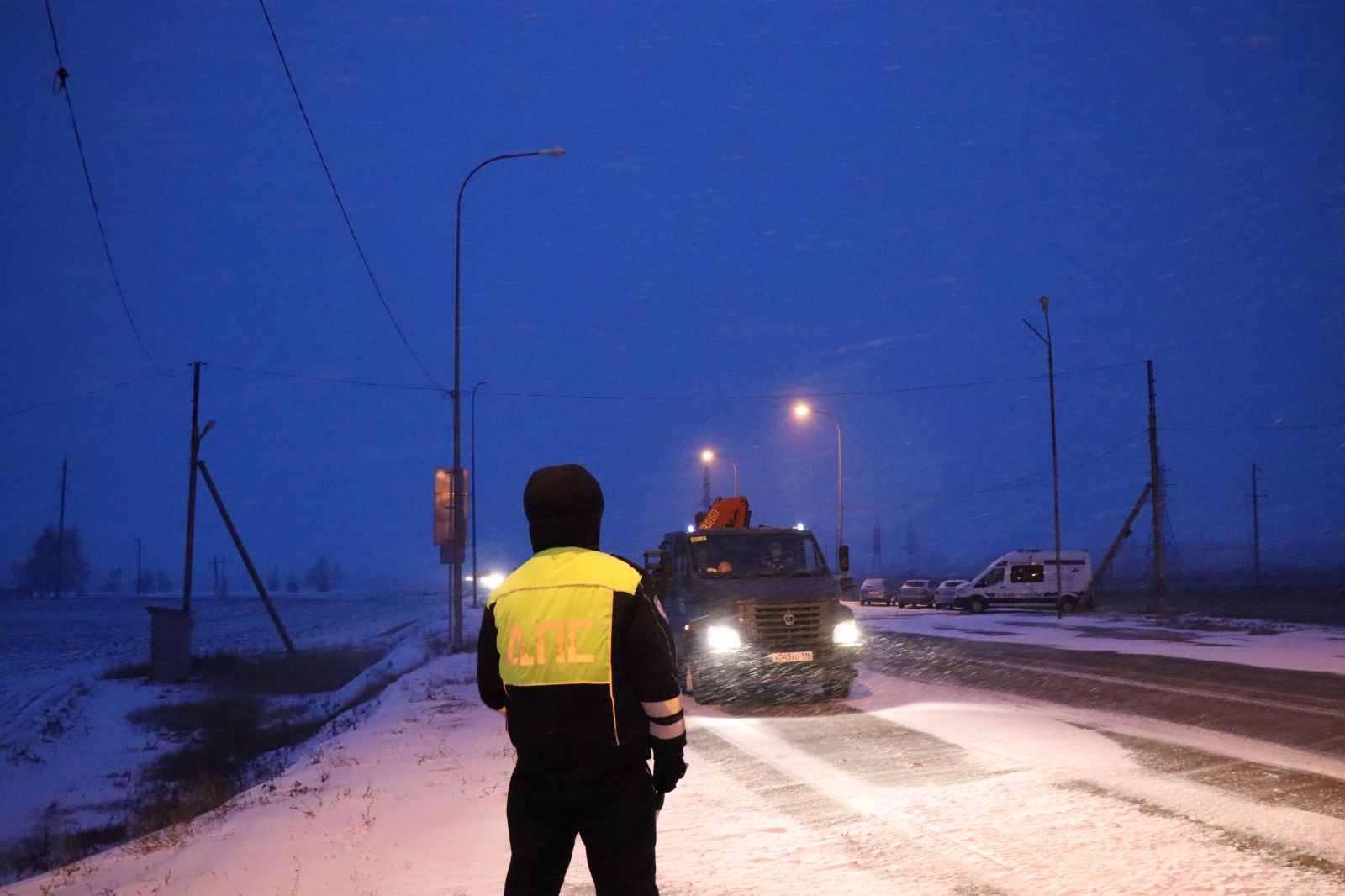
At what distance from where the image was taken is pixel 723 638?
1268cm

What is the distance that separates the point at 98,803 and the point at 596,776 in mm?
13975

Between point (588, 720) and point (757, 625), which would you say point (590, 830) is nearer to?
point (588, 720)

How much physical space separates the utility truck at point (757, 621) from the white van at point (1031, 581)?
3175 centimetres

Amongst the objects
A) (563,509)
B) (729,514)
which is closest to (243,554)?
(729,514)

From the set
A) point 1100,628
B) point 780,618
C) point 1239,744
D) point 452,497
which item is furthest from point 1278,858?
point 1100,628

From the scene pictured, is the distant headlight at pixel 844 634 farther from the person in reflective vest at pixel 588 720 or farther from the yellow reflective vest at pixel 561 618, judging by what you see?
the yellow reflective vest at pixel 561 618

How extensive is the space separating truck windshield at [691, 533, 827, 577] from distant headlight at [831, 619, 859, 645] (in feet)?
3.43

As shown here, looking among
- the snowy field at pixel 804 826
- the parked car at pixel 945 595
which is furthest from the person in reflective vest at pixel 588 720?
the parked car at pixel 945 595

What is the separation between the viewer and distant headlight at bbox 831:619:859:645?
Answer: 1294 centimetres

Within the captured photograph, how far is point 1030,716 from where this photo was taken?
11.3 meters

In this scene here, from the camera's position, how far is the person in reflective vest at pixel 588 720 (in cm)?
322

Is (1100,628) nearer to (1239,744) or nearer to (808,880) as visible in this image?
(1239,744)

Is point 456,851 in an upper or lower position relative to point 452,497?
lower

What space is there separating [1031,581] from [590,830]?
4381cm
